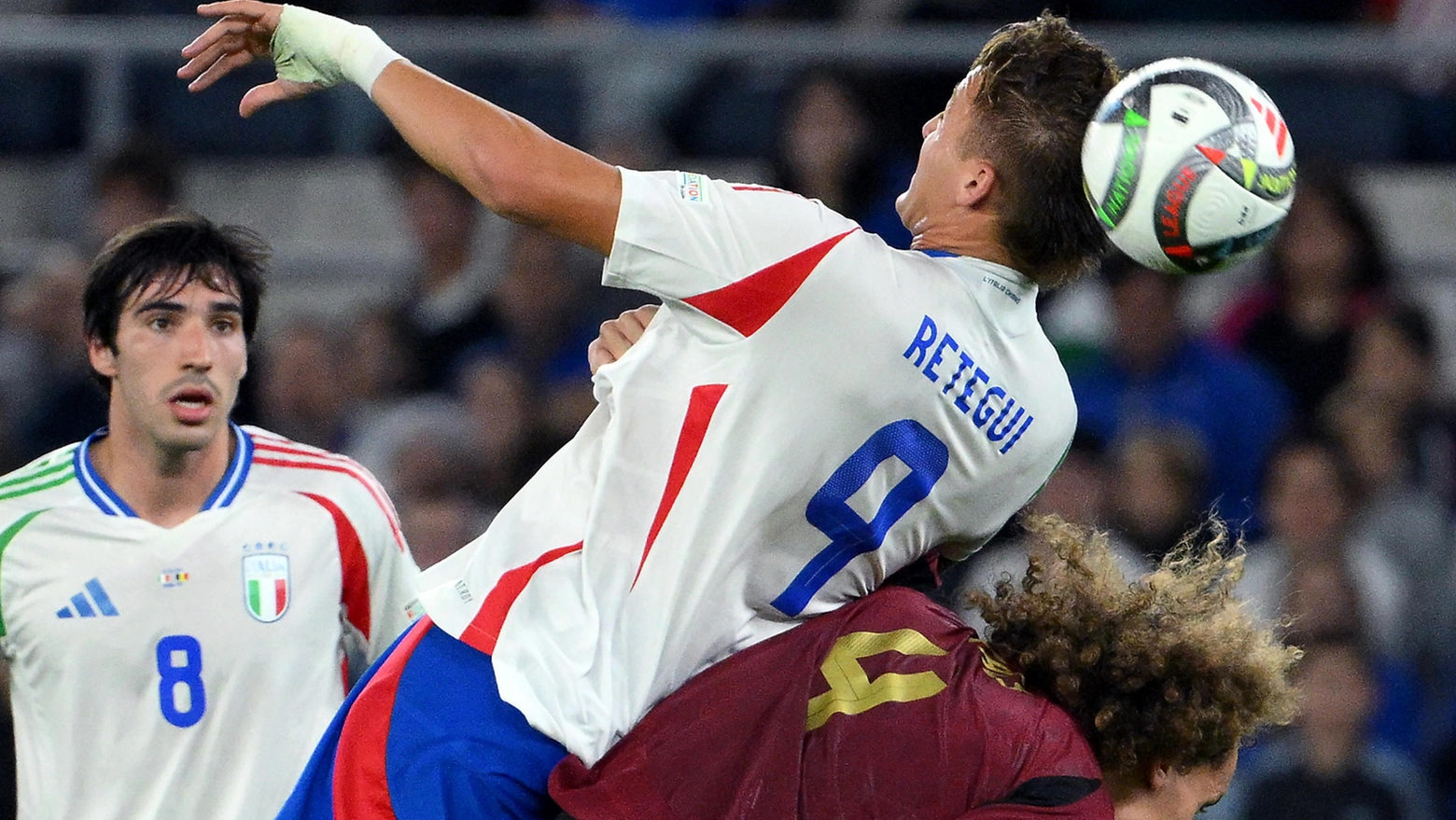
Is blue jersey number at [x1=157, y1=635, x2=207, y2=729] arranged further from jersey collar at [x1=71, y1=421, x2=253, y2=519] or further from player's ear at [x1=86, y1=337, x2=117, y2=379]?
player's ear at [x1=86, y1=337, x2=117, y2=379]

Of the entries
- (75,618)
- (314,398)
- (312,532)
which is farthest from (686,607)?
(314,398)

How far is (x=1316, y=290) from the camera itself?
295 inches

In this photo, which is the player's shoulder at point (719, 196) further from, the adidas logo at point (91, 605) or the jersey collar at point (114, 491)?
the adidas logo at point (91, 605)

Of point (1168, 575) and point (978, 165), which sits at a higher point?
point (978, 165)

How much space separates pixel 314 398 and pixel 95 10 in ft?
8.57

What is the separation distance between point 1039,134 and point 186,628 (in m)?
2.37

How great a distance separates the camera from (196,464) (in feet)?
15.3

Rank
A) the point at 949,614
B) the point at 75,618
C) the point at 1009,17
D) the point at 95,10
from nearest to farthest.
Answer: the point at 949,614 → the point at 75,618 → the point at 1009,17 → the point at 95,10

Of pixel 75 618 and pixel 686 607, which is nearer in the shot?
pixel 686 607

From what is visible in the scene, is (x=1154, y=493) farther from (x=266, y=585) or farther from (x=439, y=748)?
(x=439, y=748)

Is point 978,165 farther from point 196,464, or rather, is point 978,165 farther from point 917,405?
point 196,464

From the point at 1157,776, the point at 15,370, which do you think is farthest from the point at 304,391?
the point at 1157,776

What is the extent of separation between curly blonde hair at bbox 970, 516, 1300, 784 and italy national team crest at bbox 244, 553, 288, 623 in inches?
69.5

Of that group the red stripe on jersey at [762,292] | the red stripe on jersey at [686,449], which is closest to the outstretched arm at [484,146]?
the red stripe on jersey at [762,292]
